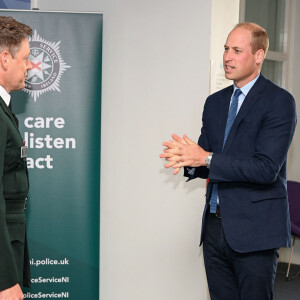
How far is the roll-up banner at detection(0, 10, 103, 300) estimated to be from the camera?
12.3ft

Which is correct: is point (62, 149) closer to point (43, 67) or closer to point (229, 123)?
point (43, 67)

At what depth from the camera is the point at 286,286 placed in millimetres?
5445

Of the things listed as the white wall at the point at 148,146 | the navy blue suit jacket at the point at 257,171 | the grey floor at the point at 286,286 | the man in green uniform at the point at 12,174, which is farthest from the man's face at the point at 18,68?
the grey floor at the point at 286,286

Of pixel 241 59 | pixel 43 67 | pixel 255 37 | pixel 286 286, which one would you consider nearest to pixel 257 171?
pixel 241 59

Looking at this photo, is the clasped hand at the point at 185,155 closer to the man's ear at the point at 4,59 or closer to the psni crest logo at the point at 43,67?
the man's ear at the point at 4,59

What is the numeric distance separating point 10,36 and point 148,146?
73.5 inches

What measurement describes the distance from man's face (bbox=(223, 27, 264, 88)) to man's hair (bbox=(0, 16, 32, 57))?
1.02 metres

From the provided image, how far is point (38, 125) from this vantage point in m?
3.76

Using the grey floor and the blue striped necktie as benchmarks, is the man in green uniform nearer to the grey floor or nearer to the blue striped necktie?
the blue striped necktie

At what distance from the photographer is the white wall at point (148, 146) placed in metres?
3.93

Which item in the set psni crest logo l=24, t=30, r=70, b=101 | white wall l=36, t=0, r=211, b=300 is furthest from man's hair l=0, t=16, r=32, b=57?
white wall l=36, t=0, r=211, b=300

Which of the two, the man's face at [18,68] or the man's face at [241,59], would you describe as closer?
the man's face at [18,68]

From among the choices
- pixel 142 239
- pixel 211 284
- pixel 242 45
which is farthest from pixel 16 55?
pixel 142 239

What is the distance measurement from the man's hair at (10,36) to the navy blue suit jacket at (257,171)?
1039mm
